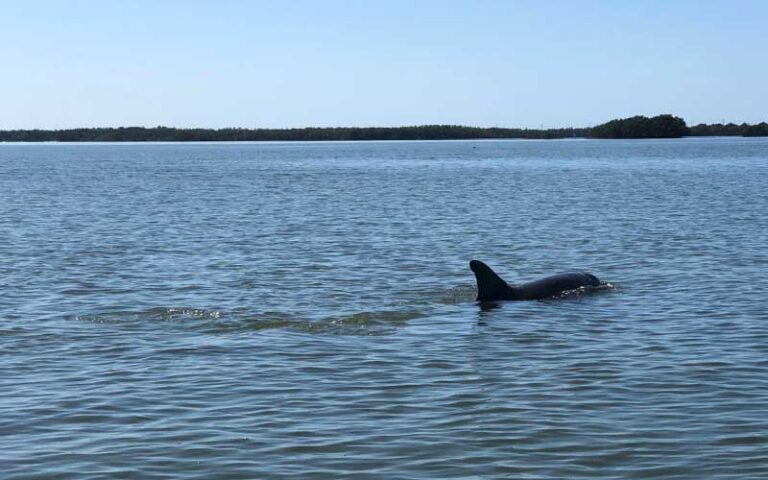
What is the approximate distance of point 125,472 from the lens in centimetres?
1155

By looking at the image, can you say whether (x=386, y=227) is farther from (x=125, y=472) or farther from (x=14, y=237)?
(x=125, y=472)

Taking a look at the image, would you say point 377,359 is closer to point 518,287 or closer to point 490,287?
point 490,287

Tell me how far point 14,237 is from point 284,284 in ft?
53.5

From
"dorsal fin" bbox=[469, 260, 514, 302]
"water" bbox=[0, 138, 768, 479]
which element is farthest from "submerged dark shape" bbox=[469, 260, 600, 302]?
"water" bbox=[0, 138, 768, 479]

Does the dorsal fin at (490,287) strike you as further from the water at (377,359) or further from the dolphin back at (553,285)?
the water at (377,359)

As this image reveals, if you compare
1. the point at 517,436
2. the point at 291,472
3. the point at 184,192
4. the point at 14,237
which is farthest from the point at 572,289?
the point at 184,192

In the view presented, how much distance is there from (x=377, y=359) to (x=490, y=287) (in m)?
5.74

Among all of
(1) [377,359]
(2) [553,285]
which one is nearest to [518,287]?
(2) [553,285]

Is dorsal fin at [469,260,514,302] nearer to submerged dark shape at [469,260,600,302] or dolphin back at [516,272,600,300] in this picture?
submerged dark shape at [469,260,600,302]

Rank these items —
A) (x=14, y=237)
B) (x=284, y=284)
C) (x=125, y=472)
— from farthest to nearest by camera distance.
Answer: (x=14, y=237), (x=284, y=284), (x=125, y=472)

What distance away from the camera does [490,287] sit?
2203 centimetres

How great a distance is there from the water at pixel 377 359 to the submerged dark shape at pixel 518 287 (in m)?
0.58

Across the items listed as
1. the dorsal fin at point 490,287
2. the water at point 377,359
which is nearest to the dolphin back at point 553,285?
the dorsal fin at point 490,287

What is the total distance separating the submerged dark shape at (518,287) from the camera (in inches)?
859
